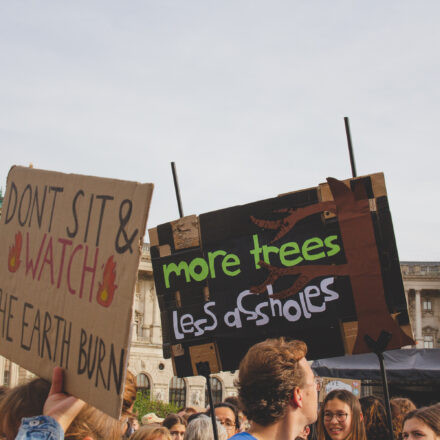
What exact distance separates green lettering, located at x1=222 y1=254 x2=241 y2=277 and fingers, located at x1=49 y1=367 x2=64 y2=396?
2.59 m

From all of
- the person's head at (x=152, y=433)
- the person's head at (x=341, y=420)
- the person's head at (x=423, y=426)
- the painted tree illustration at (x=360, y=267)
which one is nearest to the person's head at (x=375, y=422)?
the person's head at (x=341, y=420)

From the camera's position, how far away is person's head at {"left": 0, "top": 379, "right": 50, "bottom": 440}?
7.28 feet

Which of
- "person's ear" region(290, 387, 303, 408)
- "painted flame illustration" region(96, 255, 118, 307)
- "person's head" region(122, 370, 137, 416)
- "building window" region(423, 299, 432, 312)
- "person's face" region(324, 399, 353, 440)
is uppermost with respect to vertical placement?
"building window" region(423, 299, 432, 312)

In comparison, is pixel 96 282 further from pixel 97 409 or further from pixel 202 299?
pixel 202 299

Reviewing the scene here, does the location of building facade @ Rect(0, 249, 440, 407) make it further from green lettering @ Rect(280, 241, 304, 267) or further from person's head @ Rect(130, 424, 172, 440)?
green lettering @ Rect(280, 241, 304, 267)

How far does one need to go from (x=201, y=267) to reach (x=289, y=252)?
61cm

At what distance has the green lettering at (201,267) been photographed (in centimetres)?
493

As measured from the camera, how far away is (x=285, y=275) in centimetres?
470

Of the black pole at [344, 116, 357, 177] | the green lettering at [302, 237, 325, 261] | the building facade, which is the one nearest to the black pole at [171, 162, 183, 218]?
the green lettering at [302, 237, 325, 261]

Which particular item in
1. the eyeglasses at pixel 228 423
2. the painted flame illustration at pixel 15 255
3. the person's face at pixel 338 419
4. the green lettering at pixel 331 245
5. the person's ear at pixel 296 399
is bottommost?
the eyeglasses at pixel 228 423

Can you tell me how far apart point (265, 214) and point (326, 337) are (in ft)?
2.80

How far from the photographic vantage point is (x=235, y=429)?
260 inches

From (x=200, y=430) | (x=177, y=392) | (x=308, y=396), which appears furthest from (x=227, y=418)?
(x=177, y=392)

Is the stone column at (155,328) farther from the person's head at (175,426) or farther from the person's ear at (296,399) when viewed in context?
the person's ear at (296,399)
